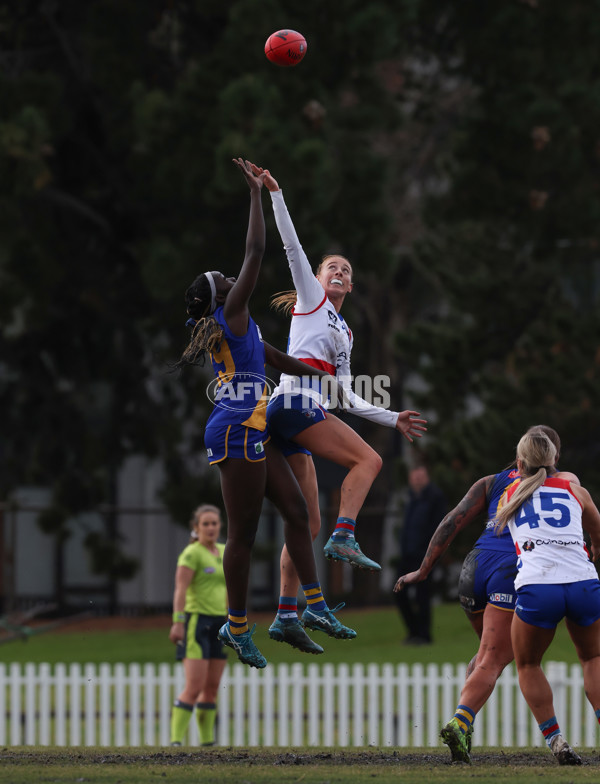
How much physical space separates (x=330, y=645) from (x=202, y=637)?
688 cm

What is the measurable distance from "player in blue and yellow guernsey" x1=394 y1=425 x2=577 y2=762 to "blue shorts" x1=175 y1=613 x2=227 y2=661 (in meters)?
3.60

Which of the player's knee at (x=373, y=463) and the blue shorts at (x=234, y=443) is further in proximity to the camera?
the player's knee at (x=373, y=463)

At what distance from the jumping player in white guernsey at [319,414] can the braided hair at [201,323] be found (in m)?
0.52

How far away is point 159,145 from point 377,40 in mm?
3044

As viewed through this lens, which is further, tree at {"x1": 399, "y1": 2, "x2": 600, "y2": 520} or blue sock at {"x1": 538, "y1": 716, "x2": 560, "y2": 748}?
tree at {"x1": 399, "y1": 2, "x2": 600, "y2": 520}

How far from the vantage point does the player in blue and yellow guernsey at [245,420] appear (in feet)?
25.5

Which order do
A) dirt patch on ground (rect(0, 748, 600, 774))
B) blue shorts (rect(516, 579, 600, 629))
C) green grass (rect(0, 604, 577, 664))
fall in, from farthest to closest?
green grass (rect(0, 604, 577, 664)) < dirt patch on ground (rect(0, 748, 600, 774)) < blue shorts (rect(516, 579, 600, 629))

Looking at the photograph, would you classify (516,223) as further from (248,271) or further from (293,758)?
(248,271)

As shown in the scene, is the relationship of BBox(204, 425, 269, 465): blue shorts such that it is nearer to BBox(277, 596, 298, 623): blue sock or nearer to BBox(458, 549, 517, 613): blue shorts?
BBox(277, 596, 298, 623): blue sock

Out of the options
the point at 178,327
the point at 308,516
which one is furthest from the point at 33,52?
the point at 308,516

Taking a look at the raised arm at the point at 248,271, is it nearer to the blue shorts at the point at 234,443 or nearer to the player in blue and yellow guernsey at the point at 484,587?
the blue shorts at the point at 234,443

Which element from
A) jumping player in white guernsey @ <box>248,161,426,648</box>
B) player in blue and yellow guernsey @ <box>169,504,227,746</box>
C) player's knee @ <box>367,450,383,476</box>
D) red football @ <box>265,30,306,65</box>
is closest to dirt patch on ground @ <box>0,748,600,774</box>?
jumping player in white guernsey @ <box>248,161,426,648</box>

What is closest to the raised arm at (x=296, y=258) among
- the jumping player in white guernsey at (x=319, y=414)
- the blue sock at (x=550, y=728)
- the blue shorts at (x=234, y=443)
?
the jumping player in white guernsey at (x=319, y=414)

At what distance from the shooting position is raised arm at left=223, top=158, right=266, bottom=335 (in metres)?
7.62
